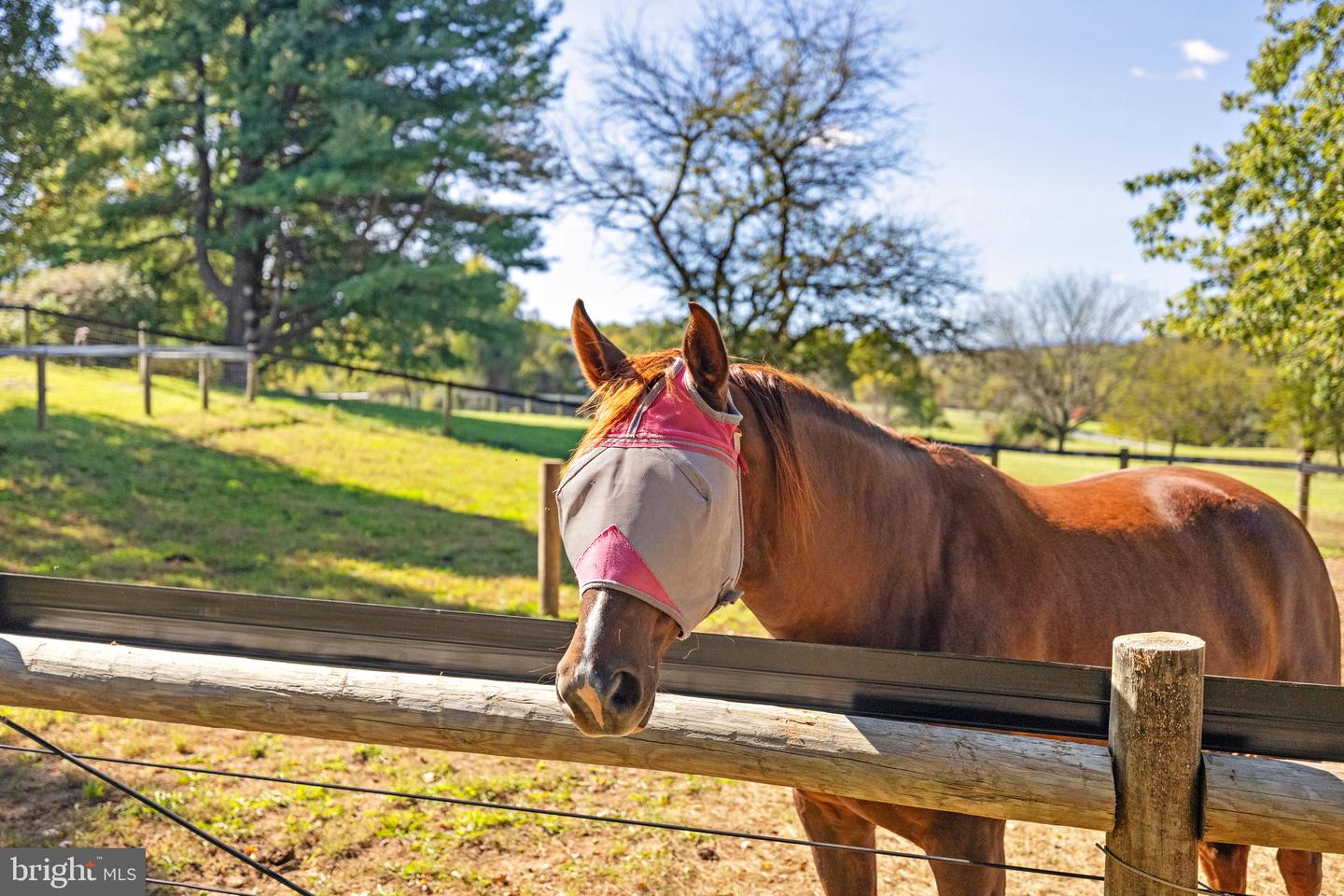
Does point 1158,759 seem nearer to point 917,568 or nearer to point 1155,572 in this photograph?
point 917,568

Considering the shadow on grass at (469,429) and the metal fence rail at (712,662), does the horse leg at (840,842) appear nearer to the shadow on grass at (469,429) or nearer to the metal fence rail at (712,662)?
the metal fence rail at (712,662)

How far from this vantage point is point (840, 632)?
2.14 meters

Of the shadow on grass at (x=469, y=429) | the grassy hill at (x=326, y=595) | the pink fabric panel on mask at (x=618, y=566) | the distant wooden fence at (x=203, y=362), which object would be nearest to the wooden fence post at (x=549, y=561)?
the grassy hill at (x=326, y=595)

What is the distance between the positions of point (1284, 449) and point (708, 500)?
41.3 meters

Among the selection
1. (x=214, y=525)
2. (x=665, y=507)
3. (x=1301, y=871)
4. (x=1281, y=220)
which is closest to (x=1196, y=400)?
(x=1281, y=220)

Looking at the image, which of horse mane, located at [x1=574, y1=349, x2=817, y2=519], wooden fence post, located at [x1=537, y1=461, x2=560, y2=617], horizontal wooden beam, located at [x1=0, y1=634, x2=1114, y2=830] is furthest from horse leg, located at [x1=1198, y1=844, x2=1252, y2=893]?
wooden fence post, located at [x1=537, y1=461, x2=560, y2=617]

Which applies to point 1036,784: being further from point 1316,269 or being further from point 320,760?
point 1316,269

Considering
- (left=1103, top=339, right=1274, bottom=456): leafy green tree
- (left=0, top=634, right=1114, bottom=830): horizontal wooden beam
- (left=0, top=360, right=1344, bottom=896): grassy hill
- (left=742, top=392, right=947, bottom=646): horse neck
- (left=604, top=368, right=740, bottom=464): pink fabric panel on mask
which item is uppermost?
(left=1103, top=339, right=1274, bottom=456): leafy green tree

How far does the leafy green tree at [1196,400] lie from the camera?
32531 mm

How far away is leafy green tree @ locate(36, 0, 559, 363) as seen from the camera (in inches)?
712

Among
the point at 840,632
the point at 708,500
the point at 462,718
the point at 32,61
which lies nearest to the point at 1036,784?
the point at 840,632

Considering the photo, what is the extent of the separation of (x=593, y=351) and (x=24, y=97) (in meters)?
14.3

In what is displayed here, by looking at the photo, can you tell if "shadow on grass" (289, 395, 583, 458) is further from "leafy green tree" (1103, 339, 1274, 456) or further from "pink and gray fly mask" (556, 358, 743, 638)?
"leafy green tree" (1103, 339, 1274, 456)

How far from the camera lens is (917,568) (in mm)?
2227
